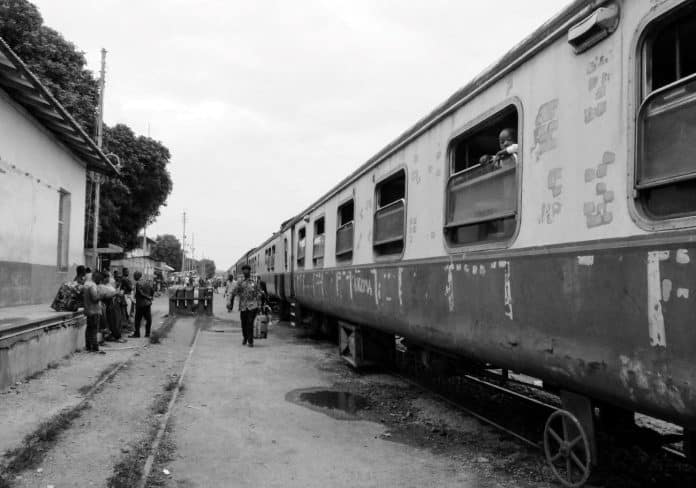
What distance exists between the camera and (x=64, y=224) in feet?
47.6

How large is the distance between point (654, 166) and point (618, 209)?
0.92 feet

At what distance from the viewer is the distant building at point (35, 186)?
34.7ft

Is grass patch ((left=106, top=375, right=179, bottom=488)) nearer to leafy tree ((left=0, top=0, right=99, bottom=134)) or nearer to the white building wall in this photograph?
the white building wall

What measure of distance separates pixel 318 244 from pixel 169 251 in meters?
84.9

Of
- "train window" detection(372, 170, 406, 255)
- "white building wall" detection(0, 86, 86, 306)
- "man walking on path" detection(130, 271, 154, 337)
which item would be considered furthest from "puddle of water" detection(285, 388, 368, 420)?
"white building wall" detection(0, 86, 86, 306)

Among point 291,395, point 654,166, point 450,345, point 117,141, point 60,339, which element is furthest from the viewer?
point 117,141

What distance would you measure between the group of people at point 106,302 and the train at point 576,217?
661 centimetres

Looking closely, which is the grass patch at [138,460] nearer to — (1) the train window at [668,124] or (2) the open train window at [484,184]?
(2) the open train window at [484,184]

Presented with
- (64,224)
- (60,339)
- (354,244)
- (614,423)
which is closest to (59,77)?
(64,224)

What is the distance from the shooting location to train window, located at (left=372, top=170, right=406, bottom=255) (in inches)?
248

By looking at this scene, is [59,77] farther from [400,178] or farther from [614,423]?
[614,423]

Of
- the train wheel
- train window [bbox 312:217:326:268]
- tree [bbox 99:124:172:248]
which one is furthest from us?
tree [bbox 99:124:172:248]

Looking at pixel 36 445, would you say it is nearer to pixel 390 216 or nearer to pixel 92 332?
pixel 390 216

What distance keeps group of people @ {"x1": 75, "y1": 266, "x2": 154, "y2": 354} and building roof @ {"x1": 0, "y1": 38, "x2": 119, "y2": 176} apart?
10.8 ft
